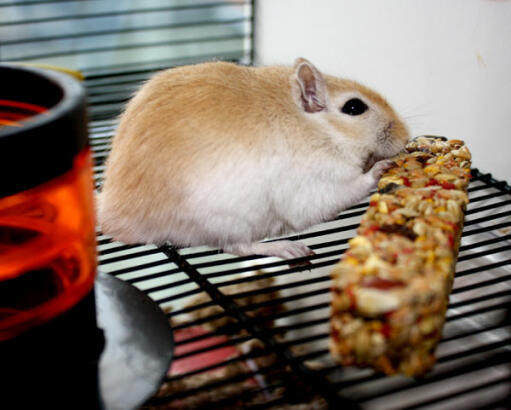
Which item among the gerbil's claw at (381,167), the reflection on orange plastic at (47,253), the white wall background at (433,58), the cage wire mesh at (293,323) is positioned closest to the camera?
the reflection on orange plastic at (47,253)

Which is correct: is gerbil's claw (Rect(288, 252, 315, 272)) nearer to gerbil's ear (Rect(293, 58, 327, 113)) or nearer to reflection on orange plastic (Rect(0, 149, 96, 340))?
gerbil's ear (Rect(293, 58, 327, 113))

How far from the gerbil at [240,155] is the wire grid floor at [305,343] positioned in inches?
2.5

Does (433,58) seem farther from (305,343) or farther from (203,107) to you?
(305,343)

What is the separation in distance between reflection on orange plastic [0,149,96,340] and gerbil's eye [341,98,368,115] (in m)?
0.64

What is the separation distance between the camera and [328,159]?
1157mm

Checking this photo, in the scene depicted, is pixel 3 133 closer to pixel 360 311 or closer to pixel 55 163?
pixel 55 163

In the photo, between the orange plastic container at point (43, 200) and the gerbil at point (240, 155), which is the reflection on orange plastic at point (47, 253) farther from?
the gerbil at point (240, 155)

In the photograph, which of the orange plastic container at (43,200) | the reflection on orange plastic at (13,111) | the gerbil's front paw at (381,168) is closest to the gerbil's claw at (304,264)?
the gerbil's front paw at (381,168)

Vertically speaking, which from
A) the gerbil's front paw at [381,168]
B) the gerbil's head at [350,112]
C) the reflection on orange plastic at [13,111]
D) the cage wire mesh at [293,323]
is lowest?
the cage wire mesh at [293,323]

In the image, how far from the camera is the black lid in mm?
577

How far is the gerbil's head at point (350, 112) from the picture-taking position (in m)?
1.19

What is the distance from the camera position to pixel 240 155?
3.39ft

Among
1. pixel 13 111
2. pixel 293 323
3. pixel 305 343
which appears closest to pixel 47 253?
pixel 13 111

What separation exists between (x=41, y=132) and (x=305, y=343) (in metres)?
0.64
